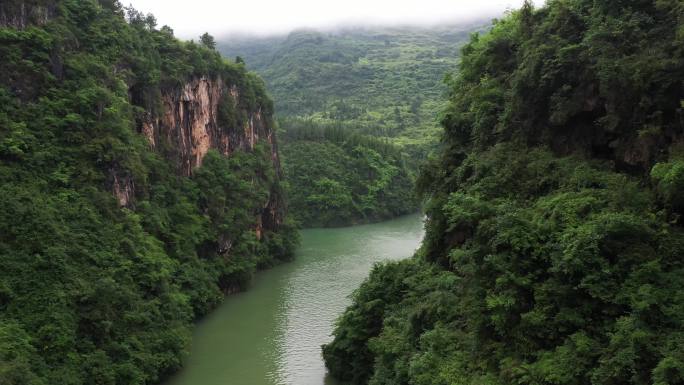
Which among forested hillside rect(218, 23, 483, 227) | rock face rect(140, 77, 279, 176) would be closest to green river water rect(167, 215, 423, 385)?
forested hillside rect(218, 23, 483, 227)

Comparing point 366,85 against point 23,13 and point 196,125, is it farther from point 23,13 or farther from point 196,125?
point 23,13

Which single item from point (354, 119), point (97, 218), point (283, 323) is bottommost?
point (283, 323)

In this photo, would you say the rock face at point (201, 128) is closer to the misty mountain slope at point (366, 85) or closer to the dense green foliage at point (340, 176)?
the dense green foliage at point (340, 176)

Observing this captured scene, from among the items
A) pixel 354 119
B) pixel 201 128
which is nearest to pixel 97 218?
pixel 201 128

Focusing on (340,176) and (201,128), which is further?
(340,176)

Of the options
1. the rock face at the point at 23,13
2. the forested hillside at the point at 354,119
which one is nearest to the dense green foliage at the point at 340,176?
the forested hillside at the point at 354,119

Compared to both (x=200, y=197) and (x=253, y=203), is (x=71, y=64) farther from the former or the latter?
(x=253, y=203)

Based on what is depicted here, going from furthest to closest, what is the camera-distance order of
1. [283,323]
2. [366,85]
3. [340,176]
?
[366,85] → [340,176] → [283,323]
